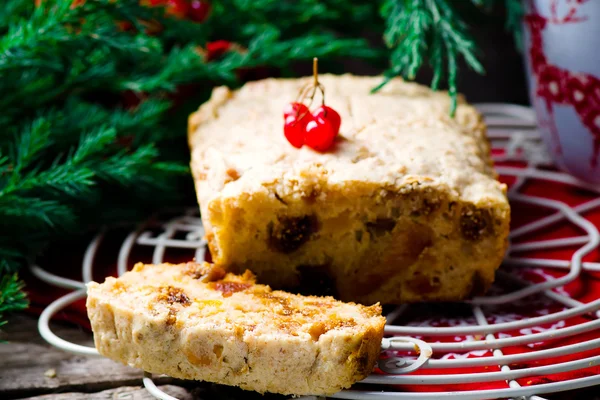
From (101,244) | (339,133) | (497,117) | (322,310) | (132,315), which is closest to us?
(132,315)

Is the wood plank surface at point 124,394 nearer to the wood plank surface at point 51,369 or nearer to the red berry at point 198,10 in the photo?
the wood plank surface at point 51,369

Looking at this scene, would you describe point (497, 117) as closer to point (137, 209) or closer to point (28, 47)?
point (137, 209)

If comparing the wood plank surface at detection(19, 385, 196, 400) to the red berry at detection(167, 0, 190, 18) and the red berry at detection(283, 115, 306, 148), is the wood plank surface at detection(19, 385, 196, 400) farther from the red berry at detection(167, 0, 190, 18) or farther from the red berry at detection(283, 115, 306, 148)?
the red berry at detection(167, 0, 190, 18)

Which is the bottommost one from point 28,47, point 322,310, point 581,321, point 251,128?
point 581,321

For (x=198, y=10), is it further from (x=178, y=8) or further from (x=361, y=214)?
(x=361, y=214)

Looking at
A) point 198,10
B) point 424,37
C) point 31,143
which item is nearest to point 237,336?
point 31,143

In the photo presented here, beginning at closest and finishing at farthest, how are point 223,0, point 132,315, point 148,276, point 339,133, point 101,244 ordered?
point 132,315 < point 148,276 < point 339,133 < point 101,244 < point 223,0

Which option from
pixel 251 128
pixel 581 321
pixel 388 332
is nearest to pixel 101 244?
pixel 251 128
